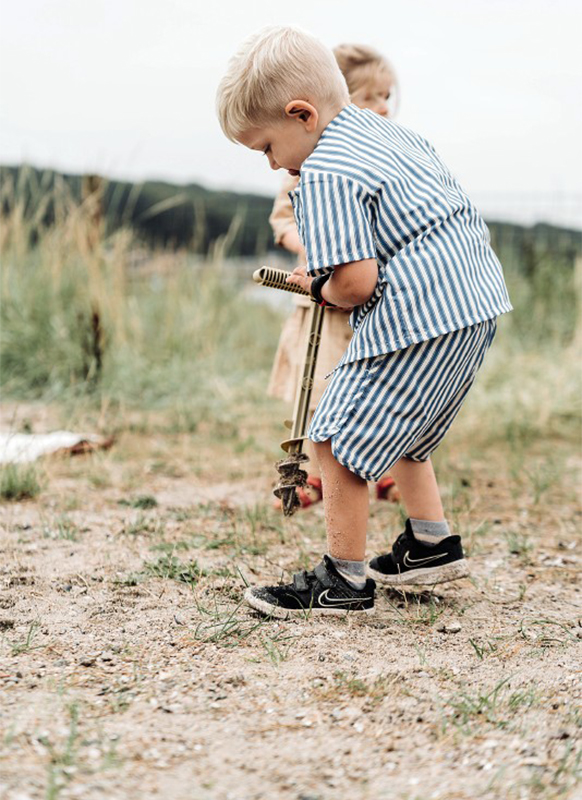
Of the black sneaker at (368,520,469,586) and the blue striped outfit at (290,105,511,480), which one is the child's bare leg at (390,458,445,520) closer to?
the black sneaker at (368,520,469,586)

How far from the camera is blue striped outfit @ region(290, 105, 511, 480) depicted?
77.9 inches

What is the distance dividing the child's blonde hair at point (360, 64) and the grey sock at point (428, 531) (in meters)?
1.65

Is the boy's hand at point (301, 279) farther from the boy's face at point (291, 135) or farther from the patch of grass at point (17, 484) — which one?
the patch of grass at point (17, 484)

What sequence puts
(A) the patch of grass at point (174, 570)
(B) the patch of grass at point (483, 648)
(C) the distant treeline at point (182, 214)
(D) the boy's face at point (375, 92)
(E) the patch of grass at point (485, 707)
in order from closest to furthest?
1. (E) the patch of grass at point (485, 707)
2. (B) the patch of grass at point (483, 648)
3. (A) the patch of grass at point (174, 570)
4. (D) the boy's face at point (375, 92)
5. (C) the distant treeline at point (182, 214)

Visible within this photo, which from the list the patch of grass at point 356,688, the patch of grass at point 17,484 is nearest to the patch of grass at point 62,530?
the patch of grass at point 17,484

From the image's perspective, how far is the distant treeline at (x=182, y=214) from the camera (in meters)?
5.90

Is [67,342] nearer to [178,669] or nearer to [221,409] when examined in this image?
[221,409]

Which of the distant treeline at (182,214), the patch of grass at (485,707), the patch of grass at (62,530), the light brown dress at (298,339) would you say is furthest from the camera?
the distant treeline at (182,214)

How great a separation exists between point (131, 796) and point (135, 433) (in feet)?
10.7

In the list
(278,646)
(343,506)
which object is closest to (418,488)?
(343,506)

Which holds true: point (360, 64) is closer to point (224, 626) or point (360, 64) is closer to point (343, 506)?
point (343, 506)

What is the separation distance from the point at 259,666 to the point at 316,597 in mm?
342

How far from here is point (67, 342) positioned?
536cm

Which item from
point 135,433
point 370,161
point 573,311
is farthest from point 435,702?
point 573,311
